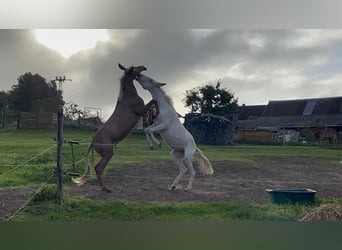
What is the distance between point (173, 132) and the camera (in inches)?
184

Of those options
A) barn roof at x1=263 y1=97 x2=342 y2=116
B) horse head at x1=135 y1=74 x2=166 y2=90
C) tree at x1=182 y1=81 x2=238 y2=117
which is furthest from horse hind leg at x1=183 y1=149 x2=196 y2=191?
barn roof at x1=263 y1=97 x2=342 y2=116

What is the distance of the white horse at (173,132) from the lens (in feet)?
15.3

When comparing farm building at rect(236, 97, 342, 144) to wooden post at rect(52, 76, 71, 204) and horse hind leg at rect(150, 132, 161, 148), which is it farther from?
wooden post at rect(52, 76, 71, 204)

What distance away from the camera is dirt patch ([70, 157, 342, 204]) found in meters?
4.60

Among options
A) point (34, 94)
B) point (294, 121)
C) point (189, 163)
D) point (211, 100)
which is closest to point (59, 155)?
point (34, 94)

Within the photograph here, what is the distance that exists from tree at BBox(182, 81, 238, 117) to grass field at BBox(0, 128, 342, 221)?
35cm

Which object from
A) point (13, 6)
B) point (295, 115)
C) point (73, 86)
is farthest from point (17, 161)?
point (295, 115)

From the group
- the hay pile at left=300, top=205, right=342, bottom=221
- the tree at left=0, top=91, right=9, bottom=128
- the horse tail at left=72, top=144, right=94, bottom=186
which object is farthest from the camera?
the tree at left=0, top=91, right=9, bottom=128

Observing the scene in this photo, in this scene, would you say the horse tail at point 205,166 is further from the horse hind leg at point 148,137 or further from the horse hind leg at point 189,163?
the horse hind leg at point 148,137

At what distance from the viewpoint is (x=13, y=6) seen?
15.2 ft

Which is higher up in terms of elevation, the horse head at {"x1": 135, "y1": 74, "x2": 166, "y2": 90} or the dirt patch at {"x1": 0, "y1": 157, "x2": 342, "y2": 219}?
the horse head at {"x1": 135, "y1": 74, "x2": 166, "y2": 90}

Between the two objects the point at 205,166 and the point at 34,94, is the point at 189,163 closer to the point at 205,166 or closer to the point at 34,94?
the point at 205,166

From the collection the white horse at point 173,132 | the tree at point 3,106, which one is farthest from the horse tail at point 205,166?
the tree at point 3,106

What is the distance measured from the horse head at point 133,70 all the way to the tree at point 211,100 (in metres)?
0.48
